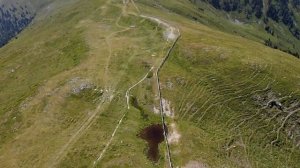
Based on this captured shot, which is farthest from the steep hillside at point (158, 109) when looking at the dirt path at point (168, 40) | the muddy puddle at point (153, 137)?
the dirt path at point (168, 40)

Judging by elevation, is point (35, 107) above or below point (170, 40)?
Result: below

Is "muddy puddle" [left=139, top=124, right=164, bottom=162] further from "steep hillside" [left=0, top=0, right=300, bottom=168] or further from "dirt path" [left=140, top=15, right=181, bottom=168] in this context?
"dirt path" [left=140, top=15, right=181, bottom=168]

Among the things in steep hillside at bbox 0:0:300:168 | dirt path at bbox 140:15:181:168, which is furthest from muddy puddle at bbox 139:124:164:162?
dirt path at bbox 140:15:181:168

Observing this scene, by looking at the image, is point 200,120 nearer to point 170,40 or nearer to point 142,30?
point 170,40

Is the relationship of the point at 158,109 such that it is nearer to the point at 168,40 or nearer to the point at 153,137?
the point at 153,137

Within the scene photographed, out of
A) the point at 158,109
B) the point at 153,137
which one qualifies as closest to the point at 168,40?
the point at 158,109

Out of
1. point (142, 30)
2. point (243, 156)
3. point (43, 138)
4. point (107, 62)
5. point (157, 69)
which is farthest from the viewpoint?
point (142, 30)

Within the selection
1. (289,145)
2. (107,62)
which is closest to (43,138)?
(107,62)
